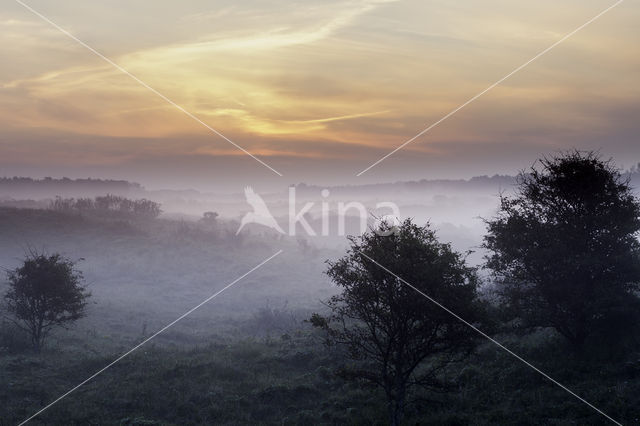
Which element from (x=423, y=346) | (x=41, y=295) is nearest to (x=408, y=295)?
(x=423, y=346)

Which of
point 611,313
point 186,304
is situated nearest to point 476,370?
point 611,313

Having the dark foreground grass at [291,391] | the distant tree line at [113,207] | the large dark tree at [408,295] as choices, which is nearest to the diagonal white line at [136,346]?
the dark foreground grass at [291,391]

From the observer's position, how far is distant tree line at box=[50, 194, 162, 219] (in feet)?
328

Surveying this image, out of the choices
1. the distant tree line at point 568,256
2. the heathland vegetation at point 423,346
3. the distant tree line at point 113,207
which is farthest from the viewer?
the distant tree line at point 113,207

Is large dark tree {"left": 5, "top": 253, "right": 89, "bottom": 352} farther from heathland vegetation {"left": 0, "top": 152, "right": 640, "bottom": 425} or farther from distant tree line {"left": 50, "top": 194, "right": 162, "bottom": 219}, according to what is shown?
distant tree line {"left": 50, "top": 194, "right": 162, "bottom": 219}

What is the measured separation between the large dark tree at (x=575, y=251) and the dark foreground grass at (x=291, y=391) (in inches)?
84.6

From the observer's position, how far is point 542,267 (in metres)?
20.5

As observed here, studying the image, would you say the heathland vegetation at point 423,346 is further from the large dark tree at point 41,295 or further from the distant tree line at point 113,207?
the distant tree line at point 113,207

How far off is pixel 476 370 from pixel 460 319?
781cm

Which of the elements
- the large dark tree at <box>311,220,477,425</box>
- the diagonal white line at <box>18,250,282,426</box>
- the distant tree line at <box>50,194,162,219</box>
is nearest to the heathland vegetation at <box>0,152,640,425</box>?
the large dark tree at <box>311,220,477,425</box>

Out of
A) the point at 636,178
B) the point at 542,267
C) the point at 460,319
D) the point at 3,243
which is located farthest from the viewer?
the point at 636,178

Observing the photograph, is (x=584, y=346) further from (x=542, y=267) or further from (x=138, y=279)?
(x=138, y=279)

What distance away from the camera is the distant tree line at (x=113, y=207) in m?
100

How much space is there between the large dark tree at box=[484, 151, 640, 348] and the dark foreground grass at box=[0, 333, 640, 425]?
2149mm
